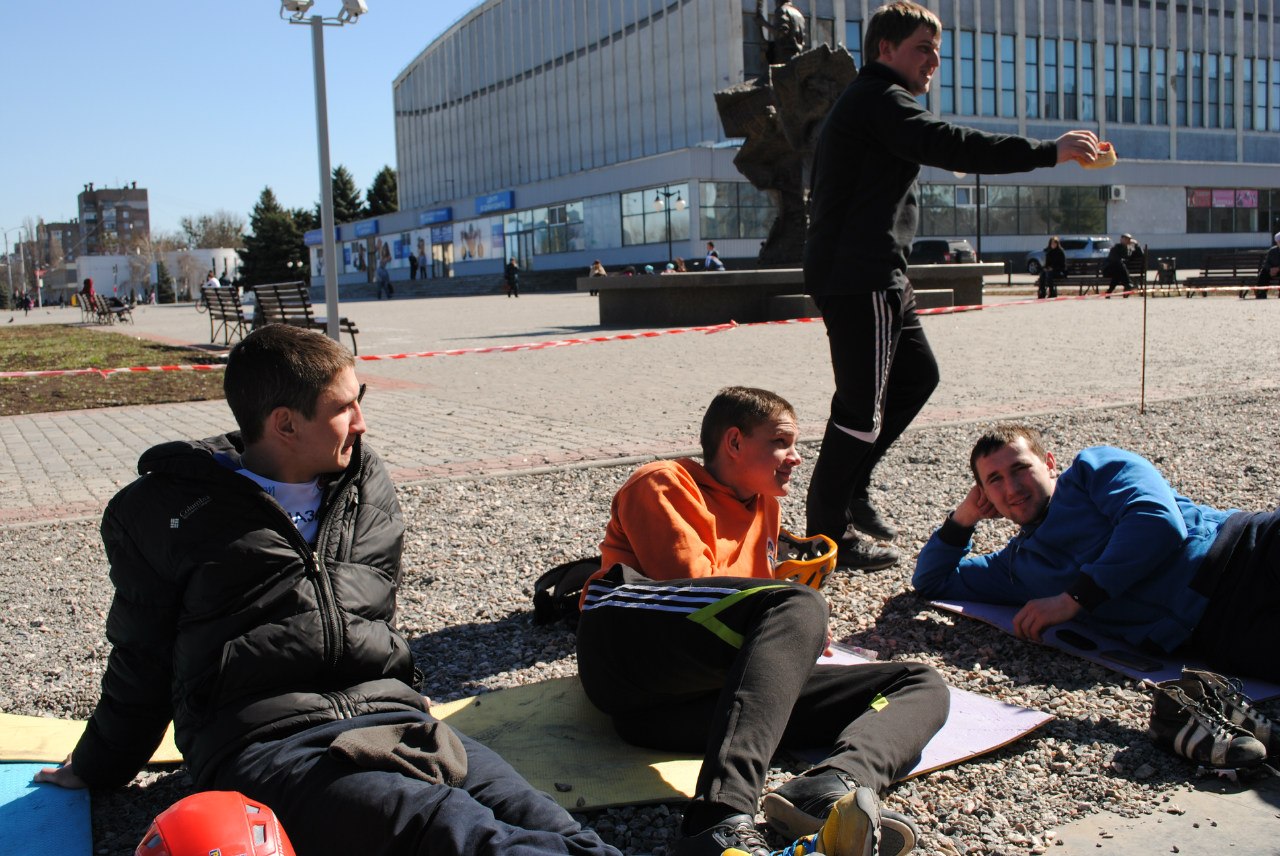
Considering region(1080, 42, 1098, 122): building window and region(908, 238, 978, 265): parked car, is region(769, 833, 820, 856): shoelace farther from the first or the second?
region(1080, 42, 1098, 122): building window

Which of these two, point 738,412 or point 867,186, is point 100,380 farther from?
point 738,412

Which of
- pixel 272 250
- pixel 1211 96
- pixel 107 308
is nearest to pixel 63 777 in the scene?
pixel 107 308

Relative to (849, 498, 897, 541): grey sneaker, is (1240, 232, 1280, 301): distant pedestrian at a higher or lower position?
higher

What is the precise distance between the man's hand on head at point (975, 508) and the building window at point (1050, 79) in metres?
65.1

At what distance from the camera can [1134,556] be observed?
344cm

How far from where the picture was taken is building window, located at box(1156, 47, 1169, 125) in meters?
67.2

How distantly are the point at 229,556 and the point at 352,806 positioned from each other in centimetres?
63

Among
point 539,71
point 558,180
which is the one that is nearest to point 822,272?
point 558,180

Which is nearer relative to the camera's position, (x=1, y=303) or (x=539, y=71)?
(x=539, y=71)

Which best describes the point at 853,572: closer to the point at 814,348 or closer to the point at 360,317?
the point at 814,348

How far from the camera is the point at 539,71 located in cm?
7275

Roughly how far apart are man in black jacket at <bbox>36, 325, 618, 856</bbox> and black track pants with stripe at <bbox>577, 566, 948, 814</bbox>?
A: 0.46 metres

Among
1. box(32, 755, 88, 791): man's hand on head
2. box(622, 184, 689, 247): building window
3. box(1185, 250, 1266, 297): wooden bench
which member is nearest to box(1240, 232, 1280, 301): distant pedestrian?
box(1185, 250, 1266, 297): wooden bench

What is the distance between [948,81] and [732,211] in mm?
15478
